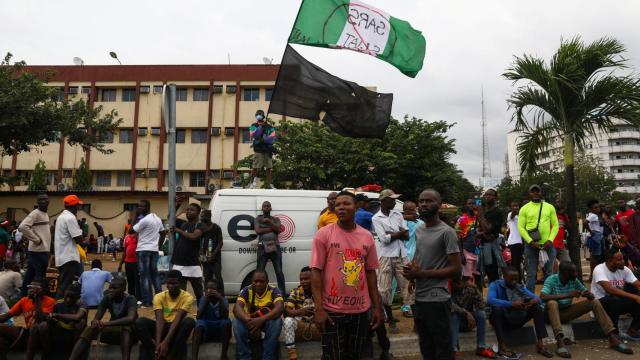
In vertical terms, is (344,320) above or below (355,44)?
below

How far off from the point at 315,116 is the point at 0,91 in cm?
1198

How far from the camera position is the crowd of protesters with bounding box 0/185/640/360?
359 cm

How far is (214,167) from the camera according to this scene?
34.8 metres

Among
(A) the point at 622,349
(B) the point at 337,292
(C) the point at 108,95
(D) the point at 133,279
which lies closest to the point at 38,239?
(D) the point at 133,279

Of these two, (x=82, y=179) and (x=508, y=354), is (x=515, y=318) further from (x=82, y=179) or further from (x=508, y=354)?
(x=82, y=179)

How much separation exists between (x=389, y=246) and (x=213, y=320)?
242 centimetres

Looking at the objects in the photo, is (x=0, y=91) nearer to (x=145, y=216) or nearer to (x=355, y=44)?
(x=145, y=216)

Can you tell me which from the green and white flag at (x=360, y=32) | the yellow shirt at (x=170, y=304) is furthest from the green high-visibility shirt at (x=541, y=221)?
the yellow shirt at (x=170, y=304)

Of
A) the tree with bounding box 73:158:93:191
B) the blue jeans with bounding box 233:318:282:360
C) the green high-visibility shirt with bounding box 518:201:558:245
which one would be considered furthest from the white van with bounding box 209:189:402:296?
the tree with bounding box 73:158:93:191

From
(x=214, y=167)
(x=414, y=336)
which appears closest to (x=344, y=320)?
(x=414, y=336)

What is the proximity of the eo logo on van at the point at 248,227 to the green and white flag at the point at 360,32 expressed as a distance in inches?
115

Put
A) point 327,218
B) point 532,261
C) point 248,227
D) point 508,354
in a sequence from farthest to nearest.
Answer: point 248,227
point 532,261
point 327,218
point 508,354

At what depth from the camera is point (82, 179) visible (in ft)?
106

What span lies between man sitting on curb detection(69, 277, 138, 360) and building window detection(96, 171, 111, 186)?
32.3 m
